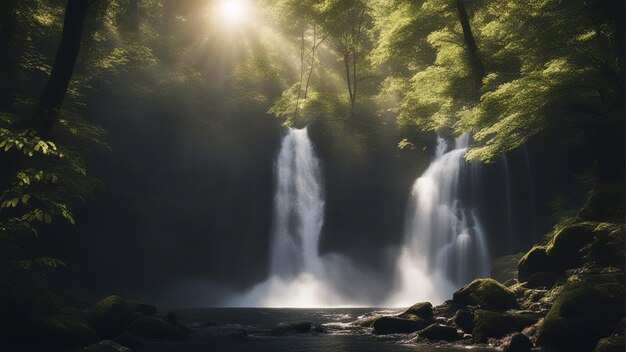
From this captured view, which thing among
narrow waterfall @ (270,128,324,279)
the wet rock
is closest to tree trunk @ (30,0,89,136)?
the wet rock

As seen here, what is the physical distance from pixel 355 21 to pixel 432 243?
53.2ft

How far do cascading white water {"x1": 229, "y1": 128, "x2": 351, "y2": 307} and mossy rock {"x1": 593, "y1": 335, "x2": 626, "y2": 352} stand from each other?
71.8 ft

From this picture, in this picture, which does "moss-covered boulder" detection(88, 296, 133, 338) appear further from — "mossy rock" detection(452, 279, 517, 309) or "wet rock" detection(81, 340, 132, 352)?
"mossy rock" detection(452, 279, 517, 309)

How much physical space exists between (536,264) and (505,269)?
5.60 metres

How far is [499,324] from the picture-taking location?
37.9 ft

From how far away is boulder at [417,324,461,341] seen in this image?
12.2 meters

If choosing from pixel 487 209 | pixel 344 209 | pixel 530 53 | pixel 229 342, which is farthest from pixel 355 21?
pixel 229 342

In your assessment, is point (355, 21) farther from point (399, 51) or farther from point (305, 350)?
point (305, 350)

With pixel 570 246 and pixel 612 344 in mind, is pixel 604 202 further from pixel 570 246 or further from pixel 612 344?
pixel 612 344

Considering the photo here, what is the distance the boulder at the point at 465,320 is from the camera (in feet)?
41.9

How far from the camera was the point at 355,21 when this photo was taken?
31.7 meters

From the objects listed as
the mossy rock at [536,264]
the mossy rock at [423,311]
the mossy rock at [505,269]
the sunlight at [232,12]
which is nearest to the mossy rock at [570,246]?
the mossy rock at [536,264]

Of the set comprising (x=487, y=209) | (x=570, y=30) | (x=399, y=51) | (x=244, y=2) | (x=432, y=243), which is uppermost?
(x=244, y=2)

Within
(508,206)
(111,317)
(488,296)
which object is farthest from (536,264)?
(111,317)
